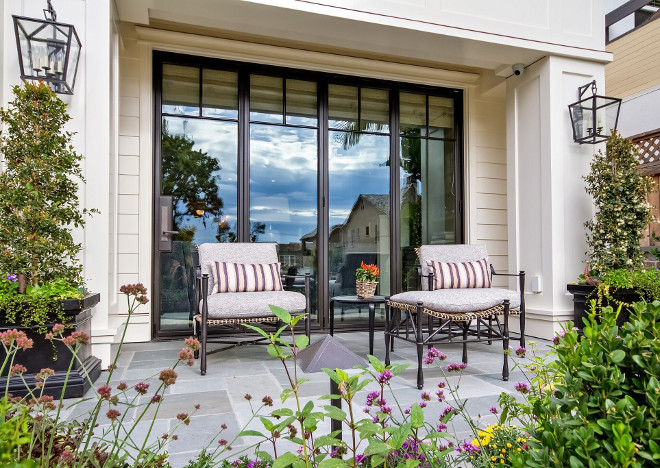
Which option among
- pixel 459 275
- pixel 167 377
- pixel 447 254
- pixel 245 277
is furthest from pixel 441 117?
pixel 167 377

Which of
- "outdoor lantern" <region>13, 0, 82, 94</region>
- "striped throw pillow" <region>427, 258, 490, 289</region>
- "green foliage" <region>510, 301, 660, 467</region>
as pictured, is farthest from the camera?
"striped throw pillow" <region>427, 258, 490, 289</region>

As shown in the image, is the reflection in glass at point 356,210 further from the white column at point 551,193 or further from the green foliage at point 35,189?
the green foliage at point 35,189

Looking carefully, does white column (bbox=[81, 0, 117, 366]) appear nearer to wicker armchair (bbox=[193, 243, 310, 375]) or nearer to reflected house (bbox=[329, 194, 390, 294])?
wicker armchair (bbox=[193, 243, 310, 375])

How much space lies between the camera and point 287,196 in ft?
14.5

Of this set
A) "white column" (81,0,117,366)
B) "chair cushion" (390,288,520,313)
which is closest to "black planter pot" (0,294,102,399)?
"white column" (81,0,117,366)

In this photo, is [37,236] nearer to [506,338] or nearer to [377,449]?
[377,449]

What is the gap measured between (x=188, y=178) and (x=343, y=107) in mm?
1789

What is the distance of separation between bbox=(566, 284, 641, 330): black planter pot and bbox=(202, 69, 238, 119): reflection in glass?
3.55m

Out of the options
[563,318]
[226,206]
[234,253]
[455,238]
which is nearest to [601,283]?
[563,318]

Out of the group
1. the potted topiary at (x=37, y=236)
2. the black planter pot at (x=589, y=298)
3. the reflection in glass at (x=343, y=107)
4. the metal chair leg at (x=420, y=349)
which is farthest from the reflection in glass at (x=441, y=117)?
the potted topiary at (x=37, y=236)

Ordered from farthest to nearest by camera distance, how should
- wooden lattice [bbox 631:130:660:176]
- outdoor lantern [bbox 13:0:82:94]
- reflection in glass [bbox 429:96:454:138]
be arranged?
wooden lattice [bbox 631:130:660:176], reflection in glass [bbox 429:96:454:138], outdoor lantern [bbox 13:0:82:94]

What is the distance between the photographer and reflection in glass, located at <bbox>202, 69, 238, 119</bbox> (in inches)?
167

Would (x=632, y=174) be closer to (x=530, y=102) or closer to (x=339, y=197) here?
(x=530, y=102)

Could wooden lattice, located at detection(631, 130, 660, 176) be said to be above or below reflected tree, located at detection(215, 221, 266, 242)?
above
